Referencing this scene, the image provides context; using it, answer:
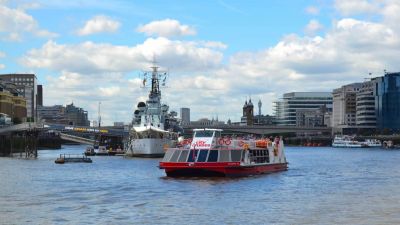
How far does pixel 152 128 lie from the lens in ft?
527

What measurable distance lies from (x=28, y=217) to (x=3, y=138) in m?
126

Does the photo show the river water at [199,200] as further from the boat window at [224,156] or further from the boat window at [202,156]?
the boat window at [224,156]

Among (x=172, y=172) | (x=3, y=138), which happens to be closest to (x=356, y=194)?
(x=172, y=172)

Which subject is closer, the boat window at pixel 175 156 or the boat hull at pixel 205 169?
the boat hull at pixel 205 169

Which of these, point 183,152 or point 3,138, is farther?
point 3,138

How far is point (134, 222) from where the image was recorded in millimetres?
47781

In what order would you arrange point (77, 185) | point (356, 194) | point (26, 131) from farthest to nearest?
point (26, 131), point (77, 185), point (356, 194)

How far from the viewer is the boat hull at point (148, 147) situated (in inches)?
6294

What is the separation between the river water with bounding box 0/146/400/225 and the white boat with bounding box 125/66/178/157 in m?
69.2

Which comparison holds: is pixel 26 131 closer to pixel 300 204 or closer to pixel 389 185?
pixel 389 185

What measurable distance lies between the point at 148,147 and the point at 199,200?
9913 cm

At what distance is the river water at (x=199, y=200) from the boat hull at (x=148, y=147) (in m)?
68.3

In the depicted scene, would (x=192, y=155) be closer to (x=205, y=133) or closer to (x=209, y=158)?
(x=209, y=158)

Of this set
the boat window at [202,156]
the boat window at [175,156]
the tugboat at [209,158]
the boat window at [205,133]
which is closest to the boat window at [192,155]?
the tugboat at [209,158]
